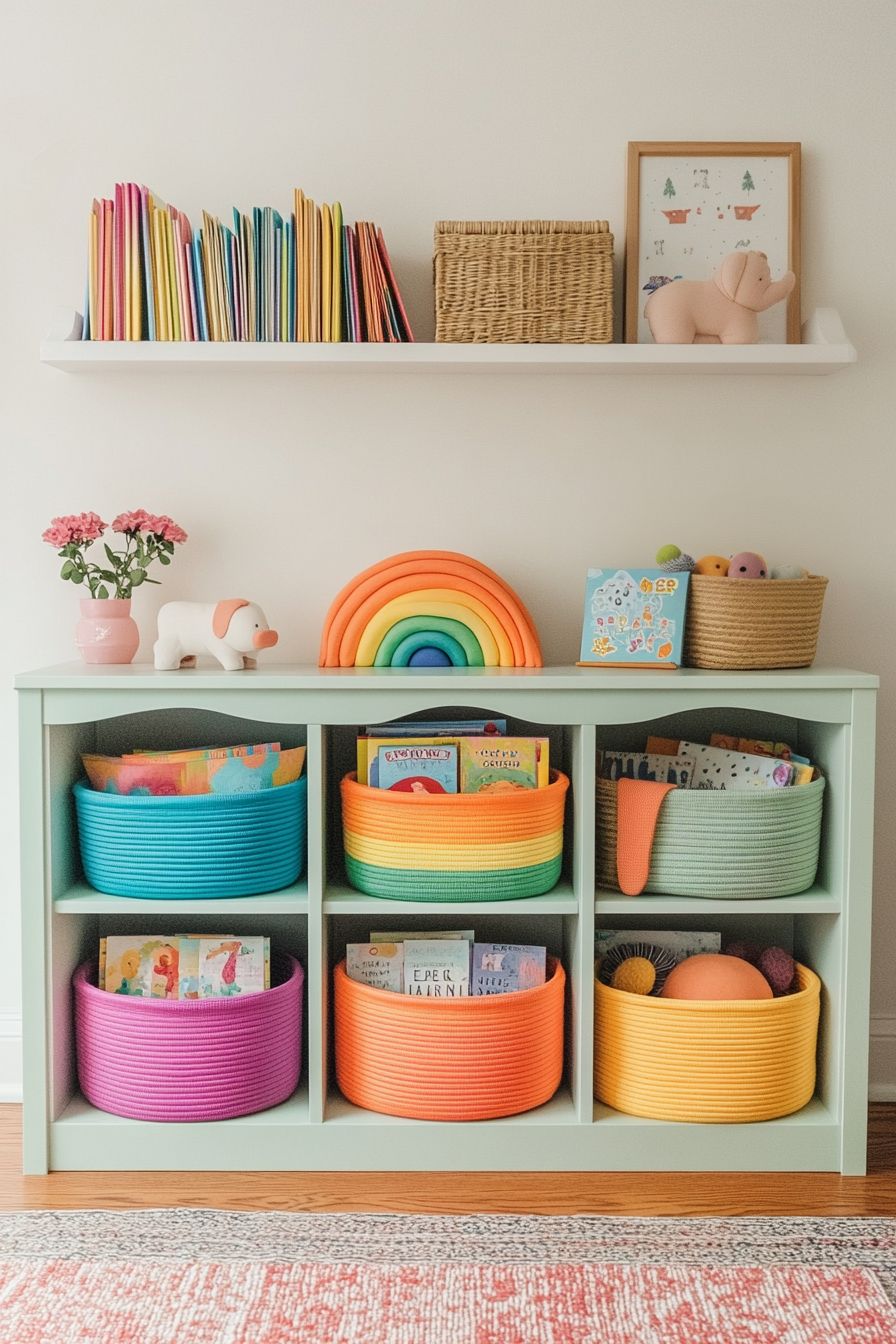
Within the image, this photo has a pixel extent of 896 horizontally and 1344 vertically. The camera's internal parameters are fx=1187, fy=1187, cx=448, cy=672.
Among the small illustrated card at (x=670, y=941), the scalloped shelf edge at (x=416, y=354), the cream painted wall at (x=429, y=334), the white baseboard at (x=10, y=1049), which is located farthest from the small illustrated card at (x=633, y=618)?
the white baseboard at (x=10, y=1049)

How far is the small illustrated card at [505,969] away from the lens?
2.04m

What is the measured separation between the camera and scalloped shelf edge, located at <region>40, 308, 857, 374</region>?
2074 millimetres

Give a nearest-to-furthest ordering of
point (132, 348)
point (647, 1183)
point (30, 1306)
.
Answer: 1. point (30, 1306)
2. point (647, 1183)
3. point (132, 348)

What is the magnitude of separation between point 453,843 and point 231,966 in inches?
17.5

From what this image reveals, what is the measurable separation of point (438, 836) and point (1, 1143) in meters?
0.96

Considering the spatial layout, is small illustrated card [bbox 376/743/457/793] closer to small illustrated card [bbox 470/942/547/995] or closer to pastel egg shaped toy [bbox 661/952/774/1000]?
small illustrated card [bbox 470/942/547/995]

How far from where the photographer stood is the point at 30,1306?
1.58 metres

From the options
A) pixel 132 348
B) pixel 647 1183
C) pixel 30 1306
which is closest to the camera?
pixel 30 1306

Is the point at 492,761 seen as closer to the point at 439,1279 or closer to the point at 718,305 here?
the point at 439,1279

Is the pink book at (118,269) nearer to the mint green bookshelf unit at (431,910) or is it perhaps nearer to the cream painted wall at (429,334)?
the cream painted wall at (429,334)

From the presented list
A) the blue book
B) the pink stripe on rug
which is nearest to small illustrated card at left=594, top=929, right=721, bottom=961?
the pink stripe on rug

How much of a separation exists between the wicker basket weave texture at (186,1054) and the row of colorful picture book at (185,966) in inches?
1.9

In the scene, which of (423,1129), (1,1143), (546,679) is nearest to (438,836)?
(546,679)

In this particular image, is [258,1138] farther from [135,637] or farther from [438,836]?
[135,637]
